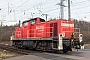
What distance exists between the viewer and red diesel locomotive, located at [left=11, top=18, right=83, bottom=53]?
15.4m

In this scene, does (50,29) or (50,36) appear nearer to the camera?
(50,36)

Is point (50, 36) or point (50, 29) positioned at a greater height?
point (50, 29)

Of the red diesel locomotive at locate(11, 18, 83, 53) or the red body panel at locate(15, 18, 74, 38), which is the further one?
the red body panel at locate(15, 18, 74, 38)

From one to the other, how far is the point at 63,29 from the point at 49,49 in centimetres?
226

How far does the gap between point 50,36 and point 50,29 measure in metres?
0.69

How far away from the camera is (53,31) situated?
55.5ft

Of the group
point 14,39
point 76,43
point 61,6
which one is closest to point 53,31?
point 76,43

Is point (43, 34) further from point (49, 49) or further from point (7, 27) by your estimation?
point (7, 27)

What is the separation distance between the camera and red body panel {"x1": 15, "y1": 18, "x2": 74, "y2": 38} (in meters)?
16.6

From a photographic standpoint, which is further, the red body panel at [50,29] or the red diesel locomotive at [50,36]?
the red body panel at [50,29]

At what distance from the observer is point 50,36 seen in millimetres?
17328

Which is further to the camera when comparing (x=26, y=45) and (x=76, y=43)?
(x=26, y=45)

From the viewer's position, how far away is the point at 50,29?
1748 cm

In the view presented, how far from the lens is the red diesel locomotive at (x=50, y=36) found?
15406mm
